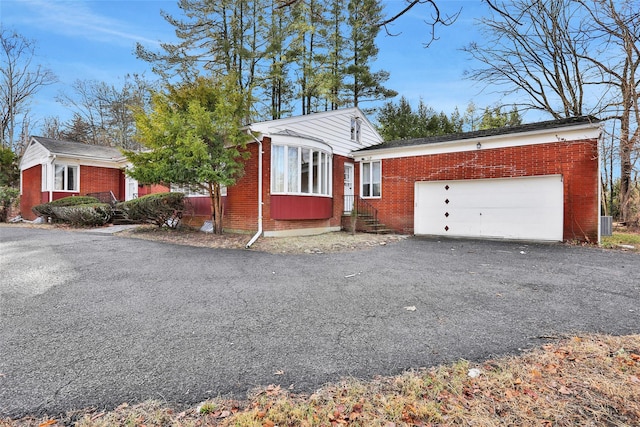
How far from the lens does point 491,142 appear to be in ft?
36.2

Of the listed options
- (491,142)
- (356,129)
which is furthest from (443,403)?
(356,129)

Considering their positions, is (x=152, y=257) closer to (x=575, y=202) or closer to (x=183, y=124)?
(x=183, y=124)

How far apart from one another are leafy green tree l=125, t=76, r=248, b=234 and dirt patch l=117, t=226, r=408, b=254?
1.83 metres

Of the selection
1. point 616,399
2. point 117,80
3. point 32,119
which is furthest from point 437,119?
point 32,119

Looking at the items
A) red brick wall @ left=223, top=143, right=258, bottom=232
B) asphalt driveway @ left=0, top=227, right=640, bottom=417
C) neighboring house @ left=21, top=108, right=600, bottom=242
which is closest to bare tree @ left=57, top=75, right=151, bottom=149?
red brick wall @ left=223, top=143, right=258, bottom=232

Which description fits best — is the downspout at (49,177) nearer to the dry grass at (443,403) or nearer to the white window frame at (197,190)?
the white window frame at (197,190)

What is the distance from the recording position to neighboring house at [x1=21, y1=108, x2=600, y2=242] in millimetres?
9875

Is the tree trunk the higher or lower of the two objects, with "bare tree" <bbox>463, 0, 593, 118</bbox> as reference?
lower

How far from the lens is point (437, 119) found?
24094 millimetres

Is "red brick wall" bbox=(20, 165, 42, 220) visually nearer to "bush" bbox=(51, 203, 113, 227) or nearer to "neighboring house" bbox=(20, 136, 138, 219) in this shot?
"neighboring house" bbox=(20, 136, 138, 219)

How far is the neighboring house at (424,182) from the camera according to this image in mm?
9875

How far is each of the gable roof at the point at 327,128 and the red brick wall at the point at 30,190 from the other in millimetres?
15663

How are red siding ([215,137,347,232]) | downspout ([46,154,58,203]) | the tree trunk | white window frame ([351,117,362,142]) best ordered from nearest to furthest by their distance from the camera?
red siding ([215,137,347,232]), the tree trunk, white window frame ([351,117,362,142]), downspout ([46,154,58,203])

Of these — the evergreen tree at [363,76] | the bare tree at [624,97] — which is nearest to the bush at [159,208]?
the evergreen tree at [363,76]
